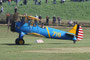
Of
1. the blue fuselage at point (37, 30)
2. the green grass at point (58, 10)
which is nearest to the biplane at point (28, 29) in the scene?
the blue fuselage at point (37, 30)

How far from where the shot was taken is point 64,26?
5084cm

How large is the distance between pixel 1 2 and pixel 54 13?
904 centimetres

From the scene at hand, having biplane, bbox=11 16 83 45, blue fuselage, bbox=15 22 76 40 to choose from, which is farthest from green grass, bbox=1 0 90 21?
biplane, bbox=11 16 83 45

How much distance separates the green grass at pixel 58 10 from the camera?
195 ft

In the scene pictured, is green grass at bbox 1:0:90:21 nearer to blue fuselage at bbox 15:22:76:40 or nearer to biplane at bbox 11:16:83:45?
blue fuselage at bbox 15:22:76:40

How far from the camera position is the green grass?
5934 centimetres

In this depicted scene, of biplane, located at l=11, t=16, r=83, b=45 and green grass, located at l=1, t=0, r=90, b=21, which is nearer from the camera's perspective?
biplane, located at l=11, t=16, r=83, b=45

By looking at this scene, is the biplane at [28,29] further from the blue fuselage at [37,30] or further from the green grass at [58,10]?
the green grass at [58,10]

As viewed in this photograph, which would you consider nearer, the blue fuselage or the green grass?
the blue fuselage

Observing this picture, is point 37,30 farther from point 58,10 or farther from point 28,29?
point 58,10

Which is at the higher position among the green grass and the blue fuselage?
the blue fuselage

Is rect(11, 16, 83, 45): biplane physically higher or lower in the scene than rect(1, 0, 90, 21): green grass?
higher

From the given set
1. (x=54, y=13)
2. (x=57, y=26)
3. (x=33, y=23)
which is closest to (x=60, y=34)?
(x=33, y=23)

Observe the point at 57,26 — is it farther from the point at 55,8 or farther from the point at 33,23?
the point at 33,23
